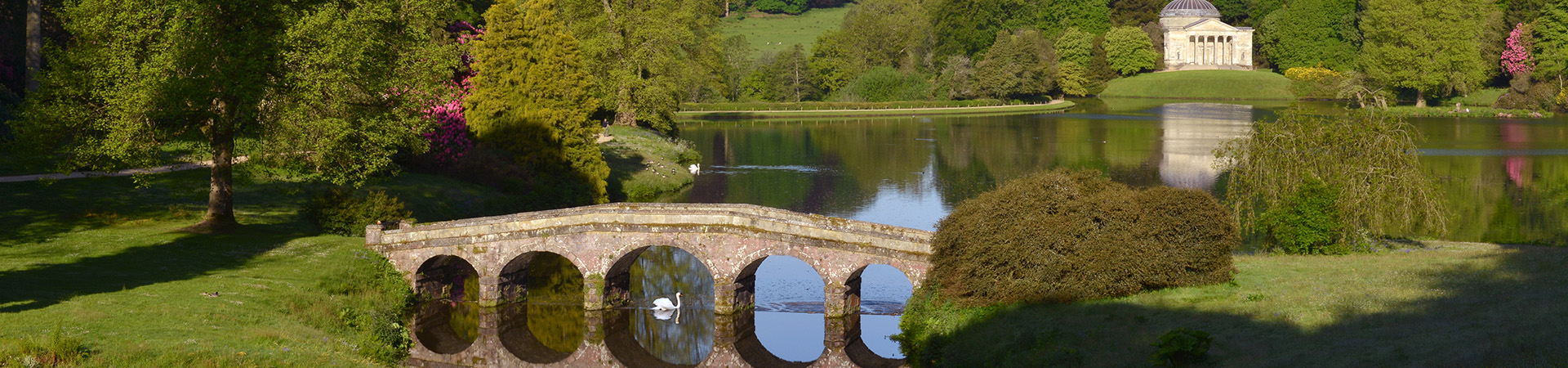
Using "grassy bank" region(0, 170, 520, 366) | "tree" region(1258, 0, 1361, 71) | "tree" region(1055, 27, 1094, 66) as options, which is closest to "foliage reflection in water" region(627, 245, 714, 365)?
"grassy bank" region(0, 170, 520, 366)

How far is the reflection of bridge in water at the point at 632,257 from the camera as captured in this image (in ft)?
108

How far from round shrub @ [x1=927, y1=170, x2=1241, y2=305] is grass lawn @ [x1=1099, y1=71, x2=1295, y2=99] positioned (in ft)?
411

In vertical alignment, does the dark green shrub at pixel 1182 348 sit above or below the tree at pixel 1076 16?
below

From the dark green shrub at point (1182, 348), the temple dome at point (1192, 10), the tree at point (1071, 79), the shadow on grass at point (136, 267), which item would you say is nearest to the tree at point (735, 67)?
the tree at point (1071, 79)

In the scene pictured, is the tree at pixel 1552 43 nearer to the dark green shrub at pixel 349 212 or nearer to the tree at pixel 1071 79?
the tree at pixel 1071 79

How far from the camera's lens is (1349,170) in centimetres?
3716

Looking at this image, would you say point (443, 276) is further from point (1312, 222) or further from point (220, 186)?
point (1312, 222)

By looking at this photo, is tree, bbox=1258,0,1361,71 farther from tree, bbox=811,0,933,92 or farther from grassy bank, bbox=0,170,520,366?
grassy bank, bbox=0,170,520,366

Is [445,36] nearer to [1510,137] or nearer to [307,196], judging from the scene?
[307,196]

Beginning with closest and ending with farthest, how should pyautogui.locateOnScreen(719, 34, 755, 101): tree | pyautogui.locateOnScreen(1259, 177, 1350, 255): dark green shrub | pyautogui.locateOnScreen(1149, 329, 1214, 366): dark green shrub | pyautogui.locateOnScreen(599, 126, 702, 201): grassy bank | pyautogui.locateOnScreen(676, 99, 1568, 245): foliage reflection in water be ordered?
1. pyautogui.locateOnScreen(1149, 329, 1214, 366): dark green shrub
2. pyautogui.locateOnScreen(1259, 177, 1350, 255): dark green shrub
3. pyautogui.locateOnScreen(676, 99, 1568, 245): foliage reflection in water
4. pyautogui.locateOnScreen(599, 126, 702, 201): grassy bank
5. pyautogui.locateOnScreen(719, 34, 755, 101): tree

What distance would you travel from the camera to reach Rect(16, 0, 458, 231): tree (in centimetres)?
3391

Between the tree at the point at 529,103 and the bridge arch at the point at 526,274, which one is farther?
the tree at the point at 529,103

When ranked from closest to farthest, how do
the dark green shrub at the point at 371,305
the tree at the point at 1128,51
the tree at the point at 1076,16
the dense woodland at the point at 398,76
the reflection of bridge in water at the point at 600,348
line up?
the dark green shrub at the point at 371,305
the reflection of bridge in water at the point at 600,348
the dense woodland at the point at 398,76
the tree at the point at 1128,51
the tree at the point at 1076,16

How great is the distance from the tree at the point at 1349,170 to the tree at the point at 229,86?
1055 inches
